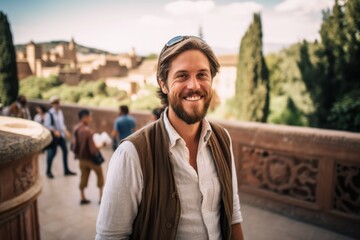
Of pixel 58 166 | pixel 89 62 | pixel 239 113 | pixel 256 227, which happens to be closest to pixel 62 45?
pixel 89 62

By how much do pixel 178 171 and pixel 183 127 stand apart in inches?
10.8

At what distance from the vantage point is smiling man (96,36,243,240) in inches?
51.5

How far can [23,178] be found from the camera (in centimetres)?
228

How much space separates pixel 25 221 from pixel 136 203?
1.59 m

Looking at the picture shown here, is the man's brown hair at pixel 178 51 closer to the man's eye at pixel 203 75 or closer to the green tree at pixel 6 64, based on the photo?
the man's eye at pixel 203 75

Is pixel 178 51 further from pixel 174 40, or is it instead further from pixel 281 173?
pixel 281 173

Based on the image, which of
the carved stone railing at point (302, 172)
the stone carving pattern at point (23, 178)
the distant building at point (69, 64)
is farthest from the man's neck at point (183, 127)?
the distant building at point (69, 64)

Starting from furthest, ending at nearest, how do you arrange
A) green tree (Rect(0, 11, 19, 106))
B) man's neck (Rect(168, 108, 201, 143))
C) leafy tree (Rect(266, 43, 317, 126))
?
1. green tree (Rect(0, 11, 19, 106))
2. leafy tree (Rect(266, 43, 317, 126))
3. man's neck (Rect(168, 108, 201, 143))

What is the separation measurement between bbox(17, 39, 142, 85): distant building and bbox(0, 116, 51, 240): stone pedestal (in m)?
43.3

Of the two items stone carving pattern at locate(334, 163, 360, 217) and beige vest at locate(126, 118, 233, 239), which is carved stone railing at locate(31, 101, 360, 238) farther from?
beige vest at locate(126, 118, 233, 239)

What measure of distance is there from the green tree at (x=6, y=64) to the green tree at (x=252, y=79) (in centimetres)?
1471

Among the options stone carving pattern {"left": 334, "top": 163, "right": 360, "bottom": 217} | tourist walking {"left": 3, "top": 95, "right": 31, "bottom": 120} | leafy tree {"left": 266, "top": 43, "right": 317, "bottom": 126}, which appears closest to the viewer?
stone carving pattern {"left": 334, "top": 163, "right": 360, "bottom": 217}

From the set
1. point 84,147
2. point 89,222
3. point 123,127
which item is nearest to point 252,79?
point 123,127

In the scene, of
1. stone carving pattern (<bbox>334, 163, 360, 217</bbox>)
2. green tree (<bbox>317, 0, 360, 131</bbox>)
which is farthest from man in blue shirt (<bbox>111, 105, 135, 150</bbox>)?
green tree (<bbox>317, 0, 360, 131</bbox>)
